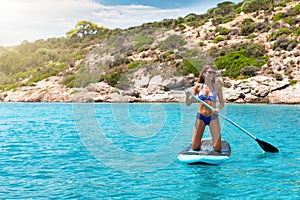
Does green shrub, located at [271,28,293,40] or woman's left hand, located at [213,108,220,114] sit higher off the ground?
green shrub, located at [271,28,293,40]

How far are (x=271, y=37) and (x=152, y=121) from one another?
30.7 m

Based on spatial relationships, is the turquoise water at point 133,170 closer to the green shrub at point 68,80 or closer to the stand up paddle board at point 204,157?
the stand up paddle board at point 204,157

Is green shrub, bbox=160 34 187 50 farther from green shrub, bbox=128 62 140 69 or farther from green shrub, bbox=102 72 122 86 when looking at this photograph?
green shrub, bbox=102 72 122 86

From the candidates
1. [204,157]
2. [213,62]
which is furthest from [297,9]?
[204,157]

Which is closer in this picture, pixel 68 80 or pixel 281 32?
pixel 281 32

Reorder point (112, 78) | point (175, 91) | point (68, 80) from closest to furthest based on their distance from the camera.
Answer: point (175, 91)
point (112, 78)
point (68, 80)

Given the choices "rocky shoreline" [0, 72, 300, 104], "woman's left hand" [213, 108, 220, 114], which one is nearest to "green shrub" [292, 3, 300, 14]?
"rocky shoreline" [0, 72, 300, 104]

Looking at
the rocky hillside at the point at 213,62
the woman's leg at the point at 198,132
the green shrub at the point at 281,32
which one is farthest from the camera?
the green shrub at the point at 281,32

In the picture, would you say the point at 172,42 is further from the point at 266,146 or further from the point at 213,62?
the point at 266,146

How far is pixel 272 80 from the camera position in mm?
35469

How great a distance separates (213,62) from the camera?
23.7m

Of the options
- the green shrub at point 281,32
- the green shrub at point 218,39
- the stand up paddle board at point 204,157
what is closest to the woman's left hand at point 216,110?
the stand up paddle board at point 204,157

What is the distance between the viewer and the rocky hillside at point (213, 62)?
28.2 meters

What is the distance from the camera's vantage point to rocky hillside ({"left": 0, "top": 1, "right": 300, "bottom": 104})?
28.2 metres
